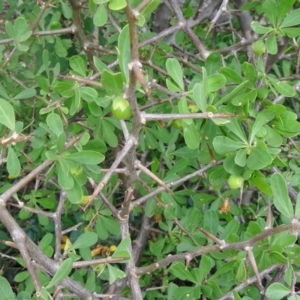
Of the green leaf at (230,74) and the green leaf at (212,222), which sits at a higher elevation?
the green leaf at (230,74)

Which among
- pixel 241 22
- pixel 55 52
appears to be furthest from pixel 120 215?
pixel 241 22

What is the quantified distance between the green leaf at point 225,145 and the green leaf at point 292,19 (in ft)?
0.91

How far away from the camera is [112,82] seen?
0.60 metres

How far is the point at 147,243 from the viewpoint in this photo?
1.43m

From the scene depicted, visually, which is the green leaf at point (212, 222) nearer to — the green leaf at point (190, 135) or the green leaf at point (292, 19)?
the green leaf at point (190, 135)

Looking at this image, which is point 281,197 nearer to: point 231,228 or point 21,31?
point 231,228

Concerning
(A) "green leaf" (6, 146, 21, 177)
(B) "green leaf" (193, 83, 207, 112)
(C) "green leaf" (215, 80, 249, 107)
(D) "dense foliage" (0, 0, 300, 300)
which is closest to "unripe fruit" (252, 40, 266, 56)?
(D) "dense foliage" (0, 0, 300, 300)

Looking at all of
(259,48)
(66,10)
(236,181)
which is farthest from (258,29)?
(66,10)

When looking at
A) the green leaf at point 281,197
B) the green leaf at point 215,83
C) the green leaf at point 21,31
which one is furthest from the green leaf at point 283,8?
the green leaf at point 21,31

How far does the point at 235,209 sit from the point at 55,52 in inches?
27.7

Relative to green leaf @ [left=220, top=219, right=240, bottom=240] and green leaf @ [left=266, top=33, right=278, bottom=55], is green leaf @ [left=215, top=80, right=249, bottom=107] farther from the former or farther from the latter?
green leaf @ [left=220, top=219, right=240, bottom=240]

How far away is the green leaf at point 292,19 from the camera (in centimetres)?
86

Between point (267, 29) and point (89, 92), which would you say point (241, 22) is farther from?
point (89, 92)

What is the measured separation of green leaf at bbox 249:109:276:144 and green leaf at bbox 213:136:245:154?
0.08ft
